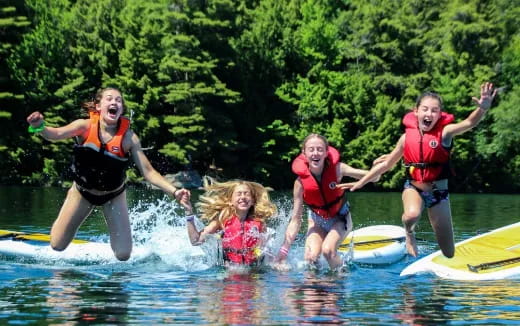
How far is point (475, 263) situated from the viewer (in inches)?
420

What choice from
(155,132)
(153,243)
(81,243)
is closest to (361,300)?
(153,243)

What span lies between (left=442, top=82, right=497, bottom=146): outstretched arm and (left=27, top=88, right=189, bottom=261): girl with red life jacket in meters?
3.05

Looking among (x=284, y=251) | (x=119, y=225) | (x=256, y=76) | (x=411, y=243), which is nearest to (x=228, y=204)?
(x=284, y=251)

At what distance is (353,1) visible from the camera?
52625 millimetres

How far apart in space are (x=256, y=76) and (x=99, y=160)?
39.3m

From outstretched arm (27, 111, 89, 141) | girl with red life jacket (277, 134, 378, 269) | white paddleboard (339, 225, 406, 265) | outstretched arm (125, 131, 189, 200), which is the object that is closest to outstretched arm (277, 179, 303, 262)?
girl with red life jacket (277, 134, 378, 269)

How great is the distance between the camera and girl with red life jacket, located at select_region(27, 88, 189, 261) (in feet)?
31.8

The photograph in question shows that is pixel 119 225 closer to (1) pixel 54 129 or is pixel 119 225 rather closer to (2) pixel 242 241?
(1) pixel 54 129


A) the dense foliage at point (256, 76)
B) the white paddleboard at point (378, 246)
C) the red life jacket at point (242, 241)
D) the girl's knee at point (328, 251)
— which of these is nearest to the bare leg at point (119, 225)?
the red life jacket at point (242, 241)

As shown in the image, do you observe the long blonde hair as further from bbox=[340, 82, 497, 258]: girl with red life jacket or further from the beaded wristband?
bbox=[340, 82, 497, 258]: girl with red life jacket

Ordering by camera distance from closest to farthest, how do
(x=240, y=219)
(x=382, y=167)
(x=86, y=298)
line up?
(x=86, y=298) → (x=382, y=167) → (x=240, y=219)

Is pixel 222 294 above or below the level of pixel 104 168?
below

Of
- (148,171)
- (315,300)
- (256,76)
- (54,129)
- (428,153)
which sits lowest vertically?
(315,300)

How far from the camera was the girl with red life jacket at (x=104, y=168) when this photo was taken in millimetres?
9680
